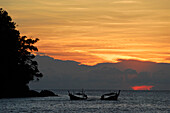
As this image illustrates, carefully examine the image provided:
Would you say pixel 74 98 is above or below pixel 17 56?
below

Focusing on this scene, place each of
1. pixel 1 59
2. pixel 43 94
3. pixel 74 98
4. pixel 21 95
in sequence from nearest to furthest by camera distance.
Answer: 1. pixel 1 59
2. pixel 21 95
3. pixel 74 98
4. pixel 43 94

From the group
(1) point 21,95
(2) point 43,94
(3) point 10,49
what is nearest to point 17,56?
(3) point 10,49

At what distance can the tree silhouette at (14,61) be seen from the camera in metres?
96.2

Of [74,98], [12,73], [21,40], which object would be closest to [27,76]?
[12,73]

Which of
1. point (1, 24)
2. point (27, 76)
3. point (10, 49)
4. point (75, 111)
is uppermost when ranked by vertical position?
point (1, 24)

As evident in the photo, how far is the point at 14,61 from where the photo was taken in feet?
323

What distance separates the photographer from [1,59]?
95.6m

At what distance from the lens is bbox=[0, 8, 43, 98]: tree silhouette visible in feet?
316

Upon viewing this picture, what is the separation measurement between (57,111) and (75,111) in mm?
4264

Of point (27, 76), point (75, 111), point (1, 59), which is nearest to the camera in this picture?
point (75, 111)

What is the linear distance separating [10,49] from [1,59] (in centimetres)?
393

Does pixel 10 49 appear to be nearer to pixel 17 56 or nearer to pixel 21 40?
pixel 17 56

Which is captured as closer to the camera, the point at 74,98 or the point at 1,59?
the point at 1,59

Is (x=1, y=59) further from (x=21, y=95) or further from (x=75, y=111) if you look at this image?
(x=75, y=111)
